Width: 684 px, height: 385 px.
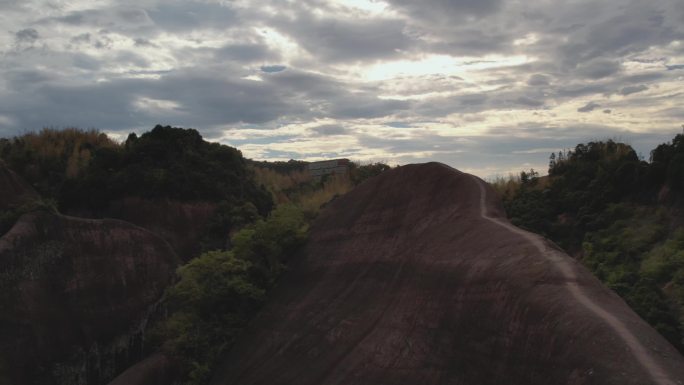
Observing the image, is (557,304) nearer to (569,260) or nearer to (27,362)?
(569,260)

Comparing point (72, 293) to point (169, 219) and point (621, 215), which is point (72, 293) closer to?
point (169, 219)

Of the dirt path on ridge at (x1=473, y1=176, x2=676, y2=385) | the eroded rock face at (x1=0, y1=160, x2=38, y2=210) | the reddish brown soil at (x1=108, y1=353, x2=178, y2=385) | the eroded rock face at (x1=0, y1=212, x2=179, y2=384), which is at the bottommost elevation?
the reddish brown soil at (x1=108, y1=353, x2=178, y2=385)

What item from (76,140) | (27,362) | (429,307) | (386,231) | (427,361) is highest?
(76,140)

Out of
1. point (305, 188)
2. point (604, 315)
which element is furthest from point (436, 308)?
point (305, 188)

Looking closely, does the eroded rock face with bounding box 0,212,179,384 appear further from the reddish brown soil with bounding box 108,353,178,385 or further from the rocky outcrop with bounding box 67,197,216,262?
the rocky outcrop with bounding box 67,197,216,262

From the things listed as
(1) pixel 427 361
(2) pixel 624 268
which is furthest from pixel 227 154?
(1) pixel 427 361

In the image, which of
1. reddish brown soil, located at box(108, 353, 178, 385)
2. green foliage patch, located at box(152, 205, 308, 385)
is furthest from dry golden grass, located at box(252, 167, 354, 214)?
reddish brown soil, located at box(108, 353, 178, 385)
